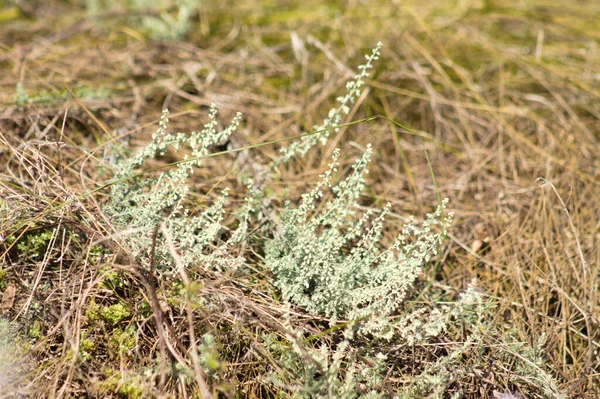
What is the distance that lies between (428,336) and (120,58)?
2793 mm

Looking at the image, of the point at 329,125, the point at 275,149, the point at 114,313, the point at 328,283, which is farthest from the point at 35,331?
the point at 275,149

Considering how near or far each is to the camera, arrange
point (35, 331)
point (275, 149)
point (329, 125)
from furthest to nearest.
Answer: point (275, 149) → point (329, 125) → point (35, 331)

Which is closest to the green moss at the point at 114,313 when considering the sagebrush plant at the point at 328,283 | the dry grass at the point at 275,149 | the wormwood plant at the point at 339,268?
the dry grass at the point at 275,149

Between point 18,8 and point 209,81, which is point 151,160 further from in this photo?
point 18,8

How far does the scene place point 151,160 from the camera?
2826 millimetres

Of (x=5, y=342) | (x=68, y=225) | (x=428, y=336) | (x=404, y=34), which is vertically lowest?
(x=428, y=336)

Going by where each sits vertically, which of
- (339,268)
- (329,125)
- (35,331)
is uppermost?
(329,125)

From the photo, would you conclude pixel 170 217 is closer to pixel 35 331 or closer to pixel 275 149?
pixel 35 331

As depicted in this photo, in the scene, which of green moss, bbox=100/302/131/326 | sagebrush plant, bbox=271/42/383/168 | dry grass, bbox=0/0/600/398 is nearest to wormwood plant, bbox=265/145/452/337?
dry grass, bbox=0/0/600/398

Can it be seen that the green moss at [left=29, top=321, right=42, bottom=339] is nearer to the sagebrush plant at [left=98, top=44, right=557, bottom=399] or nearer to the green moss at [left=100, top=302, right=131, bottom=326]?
the green moss at [left=100, top=302, right=131, bottom=326]

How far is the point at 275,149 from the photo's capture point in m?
3.02

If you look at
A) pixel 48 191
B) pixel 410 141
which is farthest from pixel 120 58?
pixel 410 141

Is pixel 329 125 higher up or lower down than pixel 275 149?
higher up

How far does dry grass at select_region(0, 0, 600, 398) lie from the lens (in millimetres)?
1914
